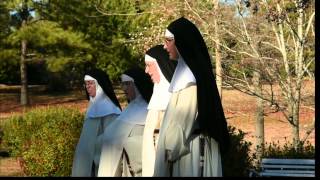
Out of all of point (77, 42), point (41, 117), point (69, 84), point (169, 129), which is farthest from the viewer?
point (69, 84)

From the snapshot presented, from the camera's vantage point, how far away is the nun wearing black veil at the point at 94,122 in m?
5.65

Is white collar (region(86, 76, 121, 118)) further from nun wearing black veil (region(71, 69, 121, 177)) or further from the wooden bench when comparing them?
the wooden bench

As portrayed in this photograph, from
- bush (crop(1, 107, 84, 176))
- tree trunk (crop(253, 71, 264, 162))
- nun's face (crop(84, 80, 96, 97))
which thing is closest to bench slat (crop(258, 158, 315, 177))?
tree trunk (crop(253, 71, 264, 162))

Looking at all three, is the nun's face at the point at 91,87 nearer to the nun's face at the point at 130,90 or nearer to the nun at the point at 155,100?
the nun's face at the point at 130,90

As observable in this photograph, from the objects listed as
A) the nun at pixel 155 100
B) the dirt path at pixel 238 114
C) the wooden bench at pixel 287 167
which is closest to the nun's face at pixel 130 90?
the nun at pixel 155 100

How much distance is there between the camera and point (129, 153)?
203 inches

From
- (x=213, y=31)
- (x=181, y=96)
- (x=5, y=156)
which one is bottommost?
(x=5, y=156)

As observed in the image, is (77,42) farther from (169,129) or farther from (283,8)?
(169,129)

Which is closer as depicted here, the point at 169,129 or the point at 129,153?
the point at 169,129

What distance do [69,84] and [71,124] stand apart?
28468 millimetres

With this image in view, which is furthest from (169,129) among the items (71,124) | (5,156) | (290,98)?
(5,156)

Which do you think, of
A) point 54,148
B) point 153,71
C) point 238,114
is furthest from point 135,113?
point 238,114

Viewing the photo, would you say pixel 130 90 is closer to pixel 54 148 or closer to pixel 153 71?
pixel 153 71

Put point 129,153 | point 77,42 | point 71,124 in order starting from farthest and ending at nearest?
point 77,42, point 71,124, point 129,153
